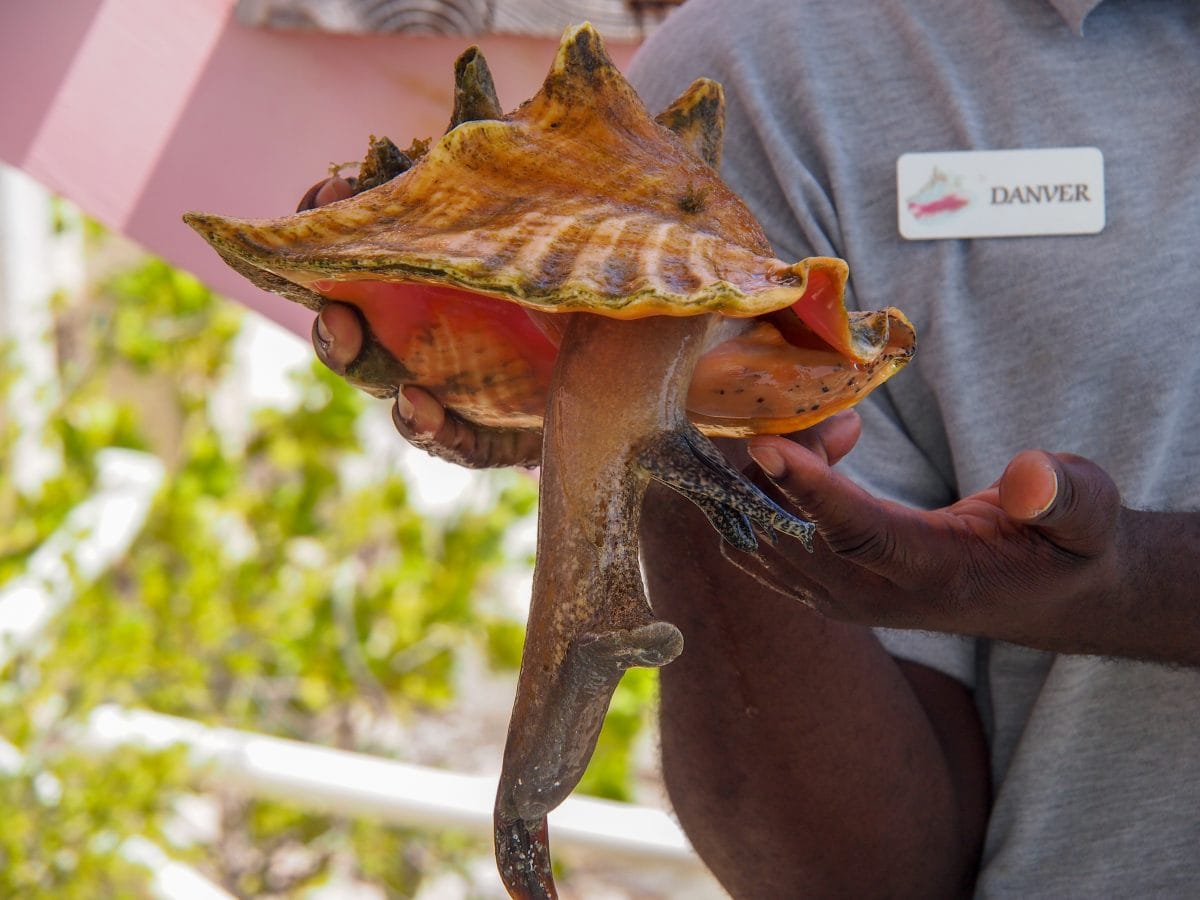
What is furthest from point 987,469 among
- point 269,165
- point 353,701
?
point 353,701

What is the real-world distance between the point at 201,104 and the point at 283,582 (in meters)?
1.04

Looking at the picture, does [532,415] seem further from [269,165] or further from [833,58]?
[269,165]

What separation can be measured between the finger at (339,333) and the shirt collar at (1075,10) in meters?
0.61

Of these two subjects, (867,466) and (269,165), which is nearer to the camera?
(867,466)

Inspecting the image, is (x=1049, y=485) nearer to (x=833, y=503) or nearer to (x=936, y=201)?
(x=833, y=503)

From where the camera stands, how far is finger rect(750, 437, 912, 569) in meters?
0.61

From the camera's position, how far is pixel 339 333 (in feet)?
2.26

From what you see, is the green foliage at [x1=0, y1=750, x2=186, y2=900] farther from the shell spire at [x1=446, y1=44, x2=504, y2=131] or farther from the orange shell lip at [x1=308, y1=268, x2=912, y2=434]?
the shell spire at [x1=446, y1=44, x2=504, y2=131]

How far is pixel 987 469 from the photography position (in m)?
0.98

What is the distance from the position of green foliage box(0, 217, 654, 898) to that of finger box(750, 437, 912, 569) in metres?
1.60

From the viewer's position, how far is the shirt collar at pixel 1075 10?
3.27 feet

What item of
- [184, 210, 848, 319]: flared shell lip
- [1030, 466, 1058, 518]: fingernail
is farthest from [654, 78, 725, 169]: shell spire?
[1030, 466, 1058, 518]: fingernail

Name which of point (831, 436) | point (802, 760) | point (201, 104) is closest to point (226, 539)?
point (201, 104)

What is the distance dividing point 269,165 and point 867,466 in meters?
0.81
